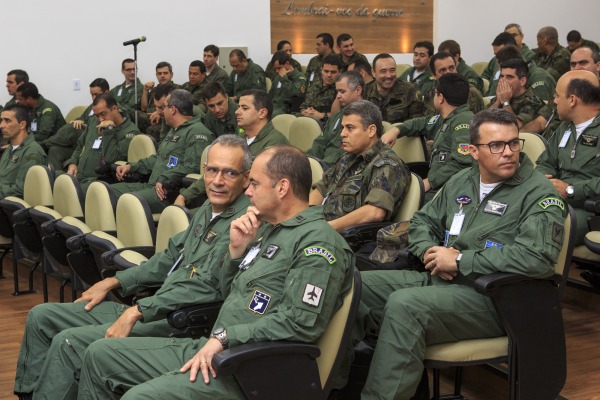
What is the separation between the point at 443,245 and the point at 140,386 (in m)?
1.45

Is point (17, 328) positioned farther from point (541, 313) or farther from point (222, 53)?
point (222, 53)

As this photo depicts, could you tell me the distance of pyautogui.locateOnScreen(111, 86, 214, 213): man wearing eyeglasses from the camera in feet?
19.5

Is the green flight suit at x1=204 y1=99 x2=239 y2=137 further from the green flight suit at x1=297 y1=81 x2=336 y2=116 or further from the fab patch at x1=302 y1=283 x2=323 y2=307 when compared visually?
the fab patch at x1=302 y1=283 x2=323 y2=307

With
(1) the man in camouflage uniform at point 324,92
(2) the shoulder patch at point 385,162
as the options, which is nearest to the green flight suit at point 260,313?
(2) the shoulder patch at point 385,162

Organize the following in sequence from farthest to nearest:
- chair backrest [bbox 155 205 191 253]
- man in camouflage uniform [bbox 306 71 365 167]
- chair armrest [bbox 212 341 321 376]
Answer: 1. man in camouflage uniform [bbox 306 71 365 167]
2. chair backrest [bbox 155 205 191 253]
3. chair armrest [bbox 212 341 321 376]

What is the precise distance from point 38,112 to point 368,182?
6.10 metres

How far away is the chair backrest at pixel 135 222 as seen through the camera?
392 cm

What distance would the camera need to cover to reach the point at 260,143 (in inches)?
208

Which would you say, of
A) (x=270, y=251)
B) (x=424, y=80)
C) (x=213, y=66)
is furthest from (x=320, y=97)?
(x=270, y=251)

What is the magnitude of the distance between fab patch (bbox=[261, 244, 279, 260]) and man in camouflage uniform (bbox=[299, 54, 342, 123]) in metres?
5.13

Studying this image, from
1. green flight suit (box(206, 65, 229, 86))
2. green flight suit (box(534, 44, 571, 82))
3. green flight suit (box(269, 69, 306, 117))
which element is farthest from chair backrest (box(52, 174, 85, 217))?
green flight suit (box(534, 44, 571, 82))

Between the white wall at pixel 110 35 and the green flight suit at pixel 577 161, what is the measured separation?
718 centimetres

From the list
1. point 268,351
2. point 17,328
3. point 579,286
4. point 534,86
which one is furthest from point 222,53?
point 268,351

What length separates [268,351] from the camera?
239 cm
